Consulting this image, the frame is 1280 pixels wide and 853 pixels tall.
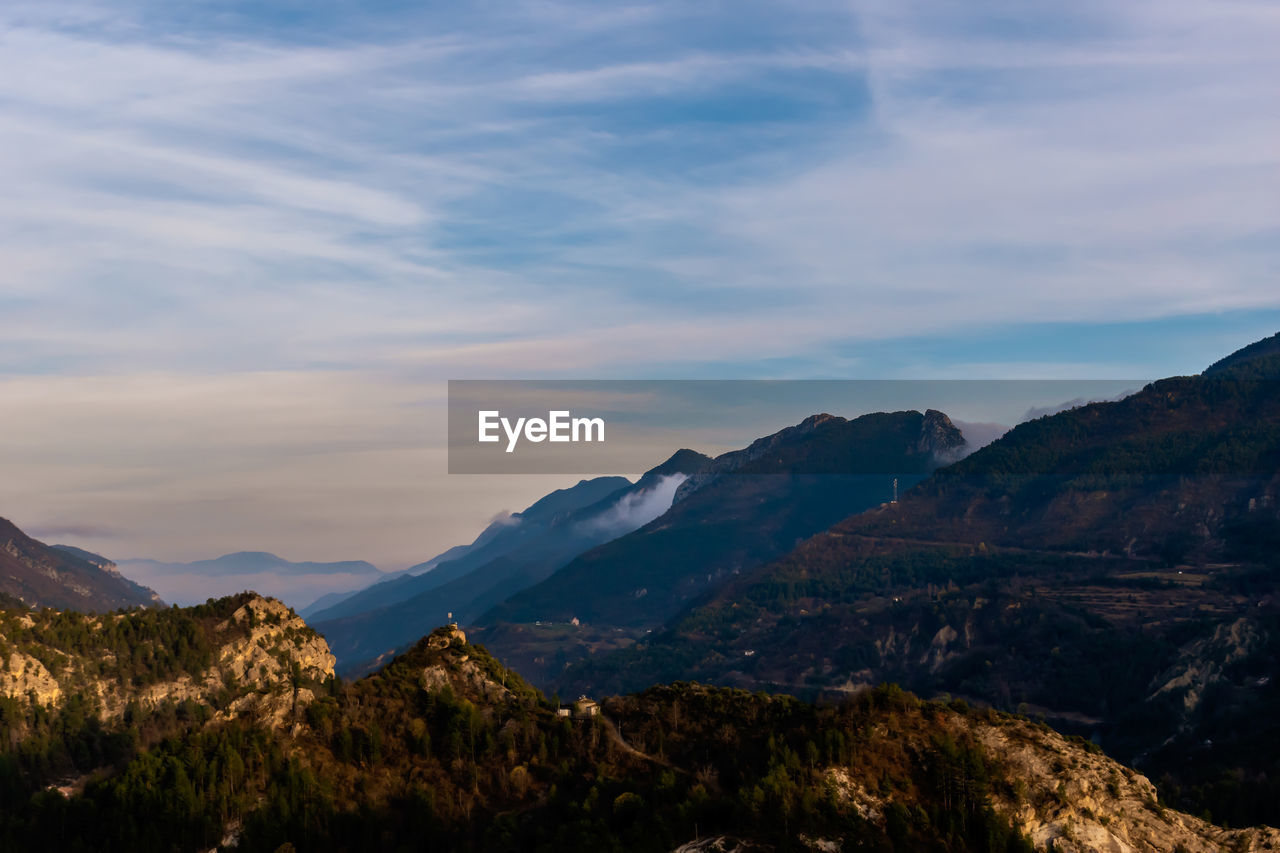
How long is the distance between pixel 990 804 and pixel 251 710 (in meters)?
93.4

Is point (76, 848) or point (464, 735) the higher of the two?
point (464, 735)

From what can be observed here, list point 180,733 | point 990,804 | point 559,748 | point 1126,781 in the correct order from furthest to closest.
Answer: point 180,733
point 559,748
point 1126,781
point 990,804

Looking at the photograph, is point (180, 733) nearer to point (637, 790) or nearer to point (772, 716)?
point (637, 790)

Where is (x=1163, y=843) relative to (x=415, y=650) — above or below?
below

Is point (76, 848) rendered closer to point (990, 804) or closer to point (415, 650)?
point (415, 650)

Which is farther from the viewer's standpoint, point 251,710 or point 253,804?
point 251,710

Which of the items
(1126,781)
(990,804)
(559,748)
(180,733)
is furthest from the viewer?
(180,733)

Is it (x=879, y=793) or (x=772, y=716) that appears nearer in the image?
(x=879, y=793)

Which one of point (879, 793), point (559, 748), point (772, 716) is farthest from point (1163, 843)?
point (559, 748)

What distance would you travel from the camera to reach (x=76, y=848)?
158875 mm

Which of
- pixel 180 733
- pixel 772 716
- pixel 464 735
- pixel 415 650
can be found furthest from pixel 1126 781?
pixel 180 733

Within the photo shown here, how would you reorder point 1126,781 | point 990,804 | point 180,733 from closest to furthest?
point 990,804
point 1126,781
point 180,733

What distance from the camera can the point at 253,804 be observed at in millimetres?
155750

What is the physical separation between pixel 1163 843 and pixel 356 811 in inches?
3614
